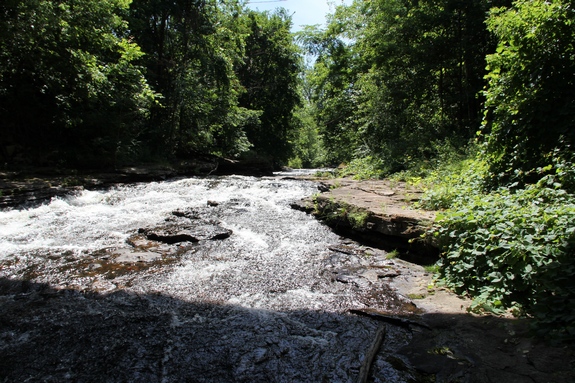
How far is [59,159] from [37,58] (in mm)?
3776

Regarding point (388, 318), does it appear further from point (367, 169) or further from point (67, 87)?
point (67, 87)

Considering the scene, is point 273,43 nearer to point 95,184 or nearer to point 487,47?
point 487,47

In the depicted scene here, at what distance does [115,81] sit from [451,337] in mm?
15413

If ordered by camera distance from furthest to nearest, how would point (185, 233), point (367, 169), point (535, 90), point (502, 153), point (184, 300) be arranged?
point (367, 169) < point (185, 233) < point (502, 153) < point (535, 90) < point (184, 300)

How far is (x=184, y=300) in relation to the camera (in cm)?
423

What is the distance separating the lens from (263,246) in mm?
6445

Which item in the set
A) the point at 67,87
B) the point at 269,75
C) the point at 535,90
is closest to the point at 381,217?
the point at 535,90

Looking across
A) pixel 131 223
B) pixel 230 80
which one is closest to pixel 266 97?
pixel 230 80

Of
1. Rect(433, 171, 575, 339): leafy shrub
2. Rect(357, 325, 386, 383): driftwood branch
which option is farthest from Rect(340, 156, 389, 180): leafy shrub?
Rect(357, 325, 386, 383): driftwood branch

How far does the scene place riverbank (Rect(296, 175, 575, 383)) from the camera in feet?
8.16

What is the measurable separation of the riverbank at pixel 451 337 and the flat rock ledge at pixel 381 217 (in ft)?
0.06

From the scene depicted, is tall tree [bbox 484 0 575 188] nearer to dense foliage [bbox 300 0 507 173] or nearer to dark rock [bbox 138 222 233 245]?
dark rock [bbox 138 222 233 245]

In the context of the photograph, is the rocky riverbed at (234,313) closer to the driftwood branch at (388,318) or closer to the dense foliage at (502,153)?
the driftwood branch at (388,318)

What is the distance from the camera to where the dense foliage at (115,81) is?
458 inches
